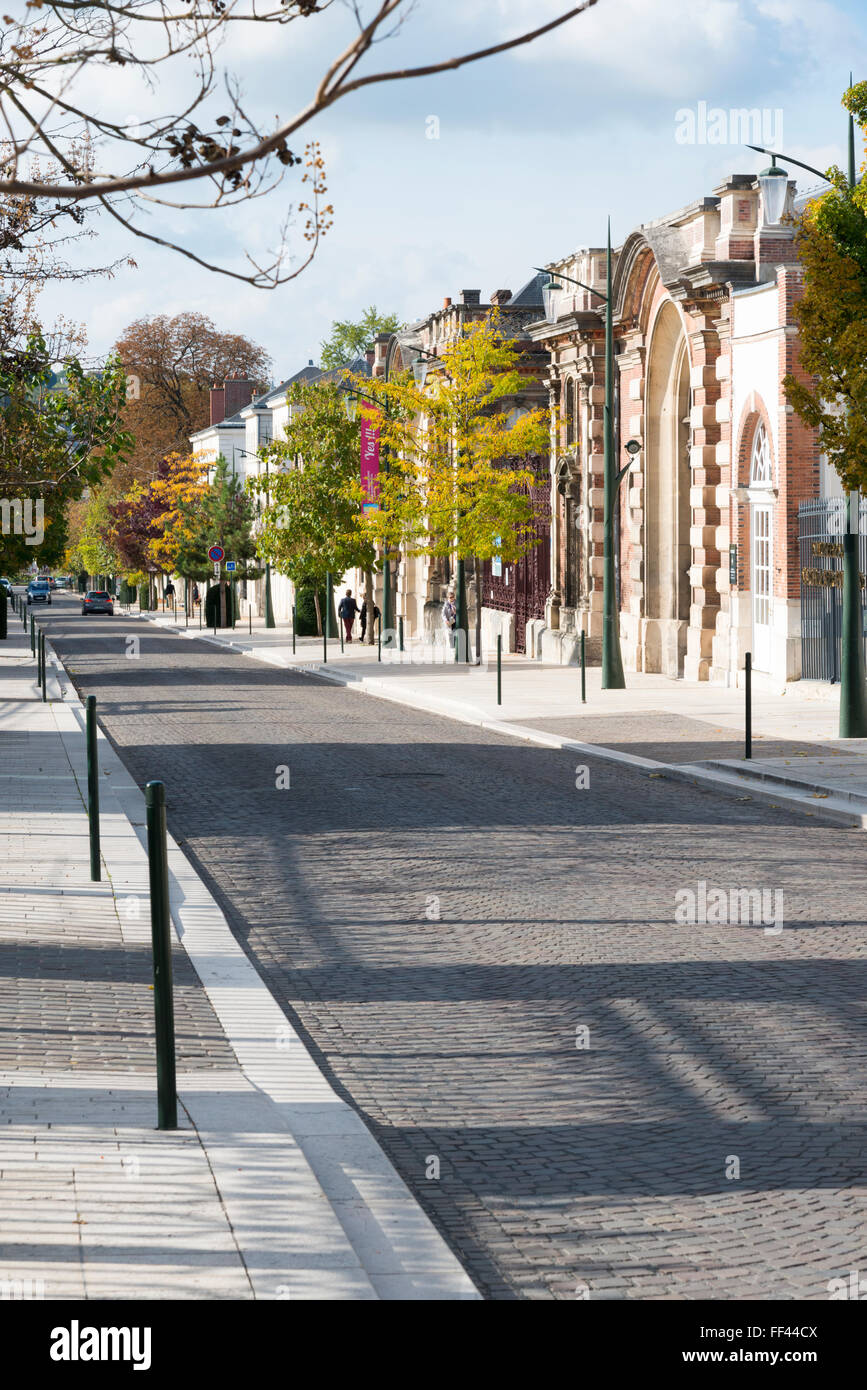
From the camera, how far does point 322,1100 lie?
673cm

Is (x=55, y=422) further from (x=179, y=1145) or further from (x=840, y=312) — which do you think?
(x=179, y=1145)

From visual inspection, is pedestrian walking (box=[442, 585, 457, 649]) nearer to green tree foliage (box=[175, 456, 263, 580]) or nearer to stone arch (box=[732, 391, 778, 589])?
stone arch (box=[732, 391, 778, 589])

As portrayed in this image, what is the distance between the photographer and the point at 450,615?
47375 millimetres

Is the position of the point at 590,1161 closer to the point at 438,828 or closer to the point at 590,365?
the point at 438,828

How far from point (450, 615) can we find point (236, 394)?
200 ft

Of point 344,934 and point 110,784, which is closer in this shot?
point 344,934

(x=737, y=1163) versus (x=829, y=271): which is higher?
→ (x=829, y=271)

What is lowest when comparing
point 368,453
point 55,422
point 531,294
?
point 55,422

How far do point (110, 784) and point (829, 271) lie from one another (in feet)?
32.4

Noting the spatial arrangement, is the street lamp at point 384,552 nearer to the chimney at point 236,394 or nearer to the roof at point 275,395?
the roof at point 275,395

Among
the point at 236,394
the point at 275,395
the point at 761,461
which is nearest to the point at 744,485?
the point at 761,461

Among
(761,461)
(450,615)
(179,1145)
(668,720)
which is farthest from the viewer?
(450,615)

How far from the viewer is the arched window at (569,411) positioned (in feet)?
136
